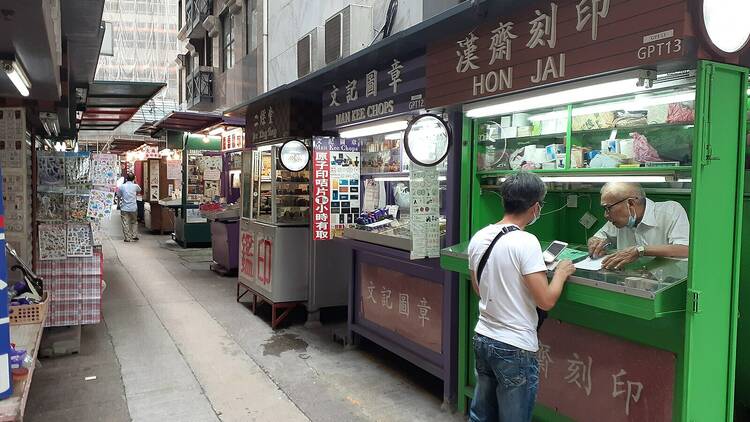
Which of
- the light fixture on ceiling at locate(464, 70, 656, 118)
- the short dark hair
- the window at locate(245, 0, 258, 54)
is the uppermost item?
the window at locate(245, 0, 258, 54)

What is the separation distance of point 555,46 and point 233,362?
4466 mm

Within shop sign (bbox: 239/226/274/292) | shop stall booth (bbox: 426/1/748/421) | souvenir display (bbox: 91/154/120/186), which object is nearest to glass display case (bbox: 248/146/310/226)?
shop sign (bbox: 239/226/274/292)

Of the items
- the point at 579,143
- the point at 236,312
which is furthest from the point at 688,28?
the point at 236,312

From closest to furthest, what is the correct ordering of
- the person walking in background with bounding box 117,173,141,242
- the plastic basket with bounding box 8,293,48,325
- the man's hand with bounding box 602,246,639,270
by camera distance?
the man's hand with bounding box 602,246,639,270
the plastic basket with bounding box 8,293,48,325
the person walking in background with bounding box 117,173,141,242

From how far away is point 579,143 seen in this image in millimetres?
4402

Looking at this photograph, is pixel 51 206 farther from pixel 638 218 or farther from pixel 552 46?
pixel 638 218

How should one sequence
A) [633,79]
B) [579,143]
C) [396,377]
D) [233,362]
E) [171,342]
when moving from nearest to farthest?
[633,79]
[579,143]
[396,377]
[233,362]
[171,342]

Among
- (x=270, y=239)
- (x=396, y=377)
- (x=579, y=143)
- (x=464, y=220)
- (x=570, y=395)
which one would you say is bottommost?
(x=396, y=377)

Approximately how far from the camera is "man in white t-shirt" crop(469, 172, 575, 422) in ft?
9.35

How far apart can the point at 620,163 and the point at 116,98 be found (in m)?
7.45

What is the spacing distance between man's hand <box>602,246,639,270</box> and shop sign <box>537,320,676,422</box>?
483 millimetres

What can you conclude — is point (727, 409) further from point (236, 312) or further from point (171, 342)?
point (236, 312)

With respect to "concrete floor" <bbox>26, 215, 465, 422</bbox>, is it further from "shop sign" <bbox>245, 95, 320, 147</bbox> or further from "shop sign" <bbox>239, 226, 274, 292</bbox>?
"shop sign" <bbox>245, 95, 320, 147</bbox>

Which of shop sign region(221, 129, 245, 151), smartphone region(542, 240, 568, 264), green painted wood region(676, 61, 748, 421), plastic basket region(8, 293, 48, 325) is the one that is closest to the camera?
green painted wood region(676, 61, 748, 421)
